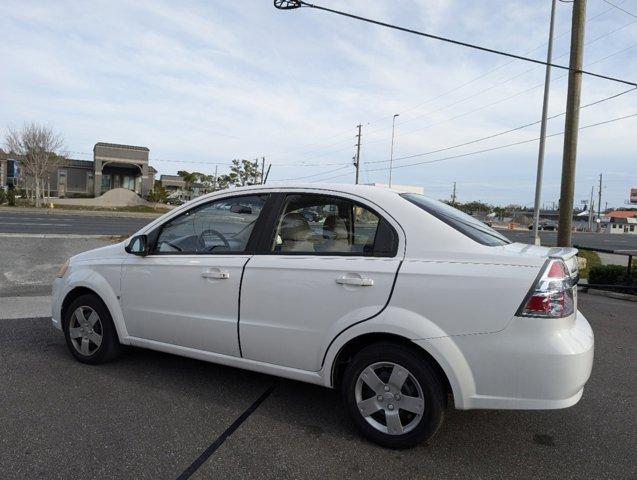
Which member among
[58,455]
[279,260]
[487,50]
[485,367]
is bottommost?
[58,455]

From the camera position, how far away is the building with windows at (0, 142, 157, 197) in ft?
175

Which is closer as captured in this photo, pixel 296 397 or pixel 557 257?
pixel 557 257

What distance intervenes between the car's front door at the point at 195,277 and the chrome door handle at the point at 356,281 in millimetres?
808

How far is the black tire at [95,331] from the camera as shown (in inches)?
167

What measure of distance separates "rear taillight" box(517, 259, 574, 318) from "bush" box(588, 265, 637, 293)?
7.38 m

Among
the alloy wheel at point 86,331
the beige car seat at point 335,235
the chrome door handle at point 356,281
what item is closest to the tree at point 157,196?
the alloy wheel at point 86,331

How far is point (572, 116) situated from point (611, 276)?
3.30 meters

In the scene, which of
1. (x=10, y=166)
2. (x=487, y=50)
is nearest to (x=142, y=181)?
(x=10, y=166)

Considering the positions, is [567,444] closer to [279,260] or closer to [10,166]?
[279,260]

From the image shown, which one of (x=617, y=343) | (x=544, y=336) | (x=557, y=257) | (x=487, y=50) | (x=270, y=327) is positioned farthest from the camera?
(x=487, y=50)

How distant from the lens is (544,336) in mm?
2695

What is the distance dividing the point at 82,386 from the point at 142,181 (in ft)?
183

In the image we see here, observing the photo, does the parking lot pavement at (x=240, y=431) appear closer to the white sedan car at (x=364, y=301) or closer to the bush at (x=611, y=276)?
the white sedan car at (x=364, y=301)

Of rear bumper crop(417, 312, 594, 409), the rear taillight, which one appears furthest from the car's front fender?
the rear taillight
